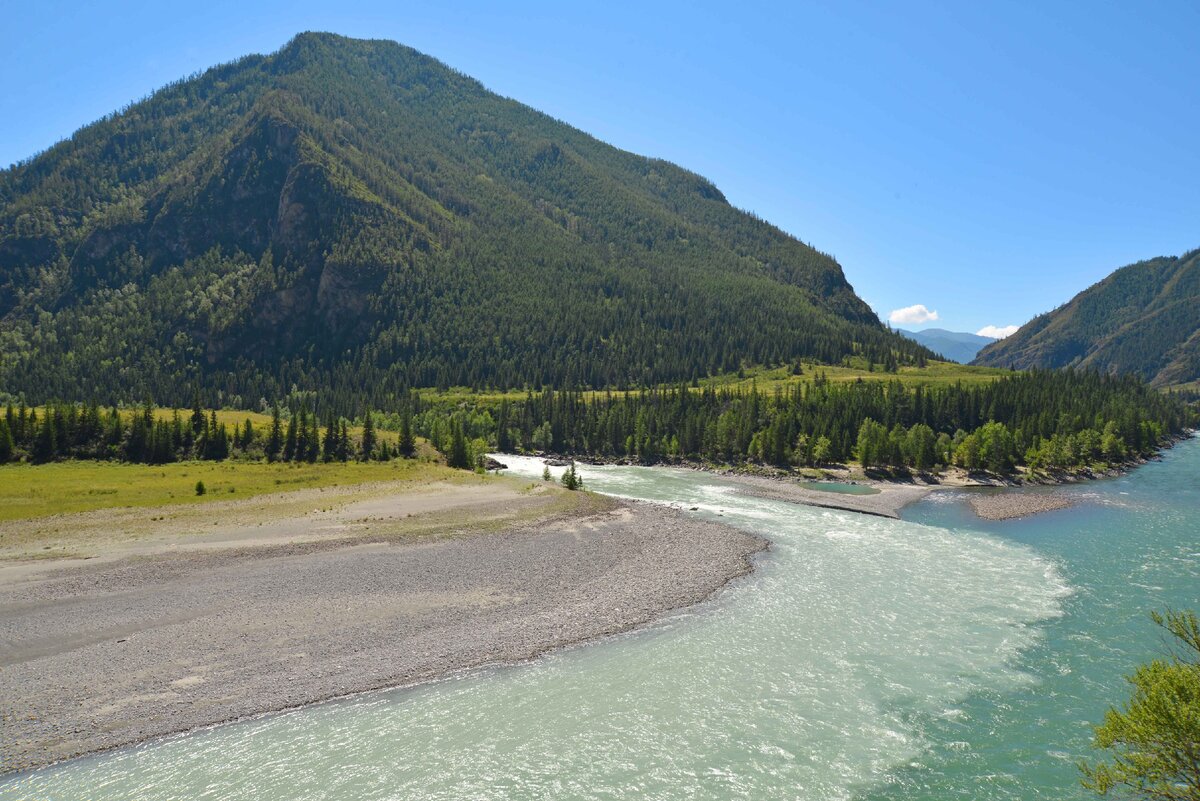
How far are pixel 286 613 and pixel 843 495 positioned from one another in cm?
7411

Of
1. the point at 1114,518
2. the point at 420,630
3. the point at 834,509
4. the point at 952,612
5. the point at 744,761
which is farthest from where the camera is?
the point at 834,509

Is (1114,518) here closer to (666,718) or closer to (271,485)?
(666,718)

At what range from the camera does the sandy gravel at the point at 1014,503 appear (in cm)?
7458

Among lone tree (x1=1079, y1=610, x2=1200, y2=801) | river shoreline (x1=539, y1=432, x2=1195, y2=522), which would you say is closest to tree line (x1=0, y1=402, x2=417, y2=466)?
river shoreline (x1=539, y1=432, x2=1195, y2=522)

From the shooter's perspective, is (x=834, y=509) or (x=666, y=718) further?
(x=834, y=509)

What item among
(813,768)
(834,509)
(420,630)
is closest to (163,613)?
(420,630)

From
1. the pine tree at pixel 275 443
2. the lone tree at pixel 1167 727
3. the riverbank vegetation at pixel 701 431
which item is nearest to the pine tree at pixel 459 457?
the riverbank vegetation at pixel 701 431

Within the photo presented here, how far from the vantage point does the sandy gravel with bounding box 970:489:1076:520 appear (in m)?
74.6

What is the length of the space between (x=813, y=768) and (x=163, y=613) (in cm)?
3498

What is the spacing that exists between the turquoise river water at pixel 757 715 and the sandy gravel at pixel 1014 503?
28209mm

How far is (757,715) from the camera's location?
26844 mm

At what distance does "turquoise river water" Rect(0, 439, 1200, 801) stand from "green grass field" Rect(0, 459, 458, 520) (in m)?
50.9

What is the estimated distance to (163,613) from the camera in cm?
3594

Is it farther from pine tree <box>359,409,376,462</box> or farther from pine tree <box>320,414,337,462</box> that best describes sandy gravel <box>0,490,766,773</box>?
pine tree <box>359,409,376,462</box>
